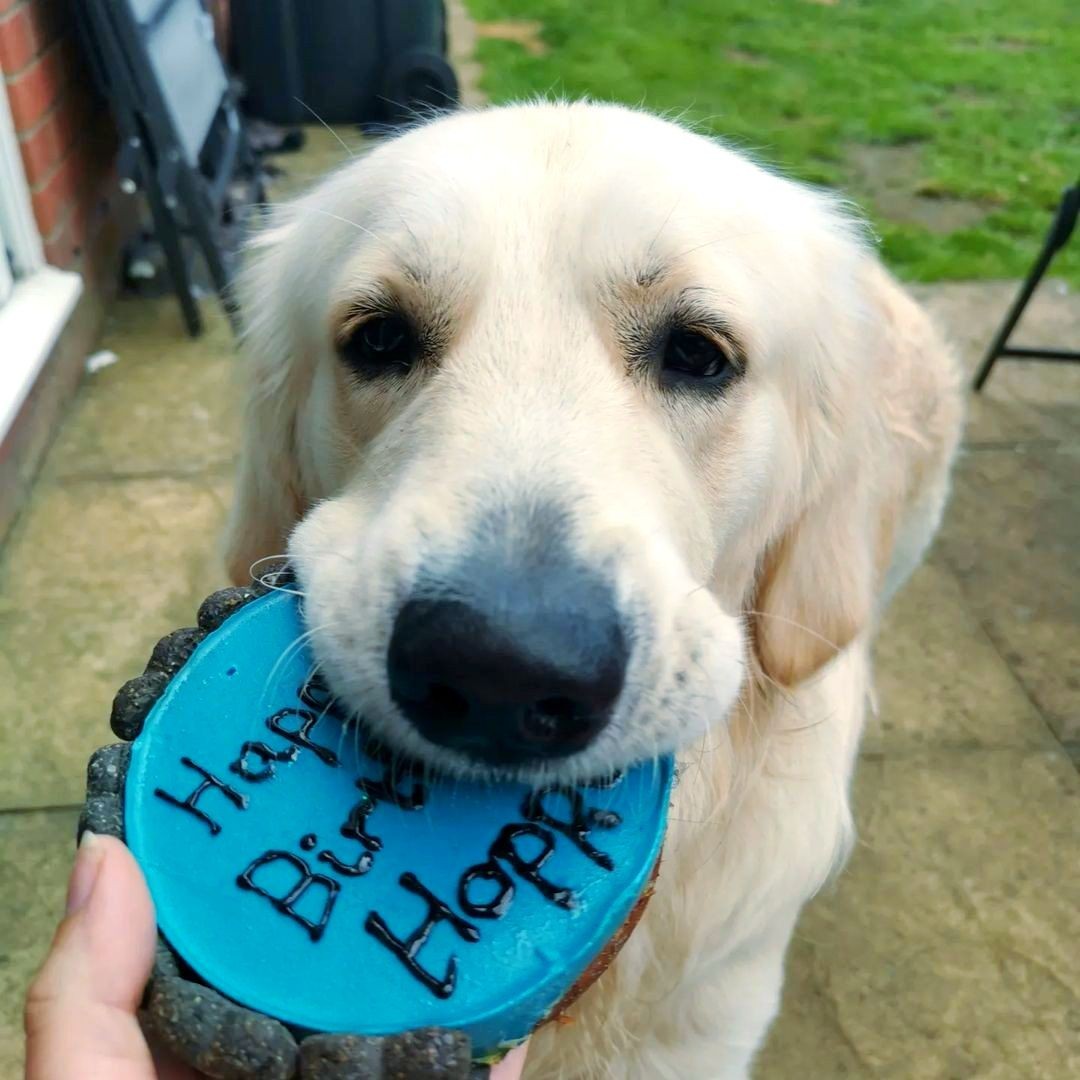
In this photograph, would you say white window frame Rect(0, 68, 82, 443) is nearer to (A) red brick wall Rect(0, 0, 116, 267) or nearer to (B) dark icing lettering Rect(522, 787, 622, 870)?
(A) red brick wall Rect(0, 0, 116, 267)

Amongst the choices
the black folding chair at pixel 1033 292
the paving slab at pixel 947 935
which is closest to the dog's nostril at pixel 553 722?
the paving slab at pixel 947 935

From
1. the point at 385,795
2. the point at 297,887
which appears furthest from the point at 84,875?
the point at 385,795

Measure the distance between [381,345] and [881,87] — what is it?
7.31 m

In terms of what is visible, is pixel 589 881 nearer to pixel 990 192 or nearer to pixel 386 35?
pixel 990 192

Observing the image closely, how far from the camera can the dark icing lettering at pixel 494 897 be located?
1.29 metres

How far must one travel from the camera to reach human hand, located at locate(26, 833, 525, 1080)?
3.44 ft

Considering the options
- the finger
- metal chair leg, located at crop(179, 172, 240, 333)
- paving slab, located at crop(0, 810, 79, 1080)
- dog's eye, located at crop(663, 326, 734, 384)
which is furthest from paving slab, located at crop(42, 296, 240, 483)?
the finger

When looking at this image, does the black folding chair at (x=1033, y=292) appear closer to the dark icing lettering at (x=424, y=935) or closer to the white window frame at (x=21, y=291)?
the white window frame at (x=21, y=291)

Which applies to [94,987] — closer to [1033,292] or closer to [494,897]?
[494,897]

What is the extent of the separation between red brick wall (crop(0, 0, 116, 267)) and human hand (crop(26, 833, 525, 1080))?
3.54m

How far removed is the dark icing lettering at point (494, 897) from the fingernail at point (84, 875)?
16.8 inches

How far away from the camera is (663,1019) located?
2.09 m

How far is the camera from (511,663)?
3.57 feet

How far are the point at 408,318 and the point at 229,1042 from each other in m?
1.01
